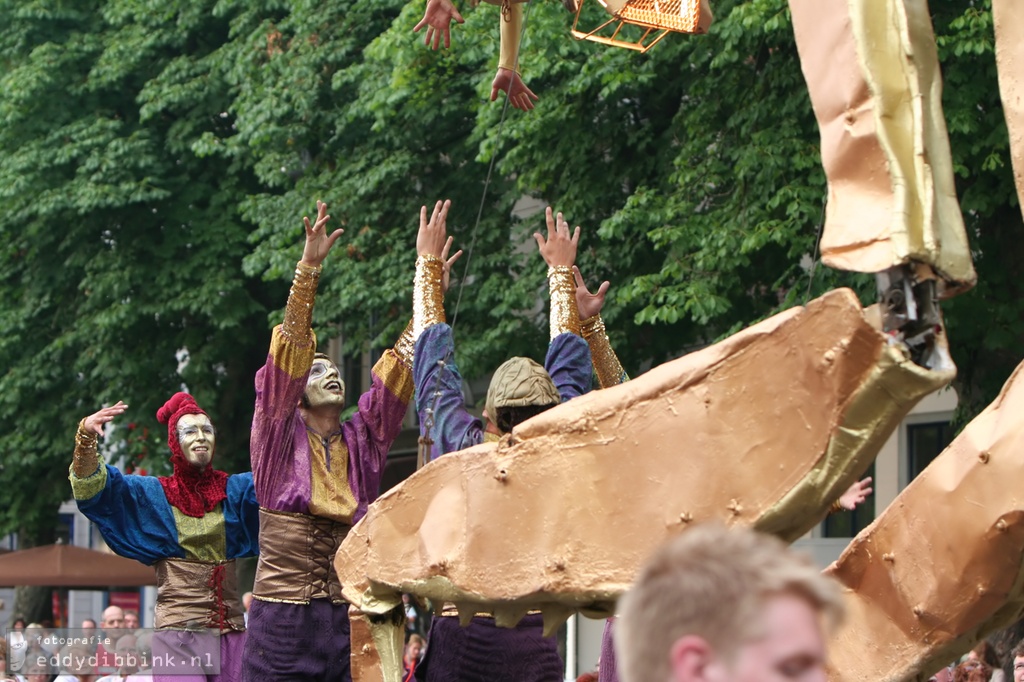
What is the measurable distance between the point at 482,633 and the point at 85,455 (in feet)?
7.54

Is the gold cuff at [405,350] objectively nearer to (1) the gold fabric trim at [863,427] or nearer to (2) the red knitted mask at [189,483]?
(2) the red knitted mask at [189,483]

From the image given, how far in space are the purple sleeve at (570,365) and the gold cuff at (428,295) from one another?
0.51 metres

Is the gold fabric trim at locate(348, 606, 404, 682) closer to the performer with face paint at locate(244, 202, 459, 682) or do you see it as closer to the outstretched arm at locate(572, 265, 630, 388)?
the performer with face paint at locate(244, 202, 459, 682)

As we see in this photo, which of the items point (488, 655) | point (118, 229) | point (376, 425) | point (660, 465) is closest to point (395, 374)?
point (376, 425)

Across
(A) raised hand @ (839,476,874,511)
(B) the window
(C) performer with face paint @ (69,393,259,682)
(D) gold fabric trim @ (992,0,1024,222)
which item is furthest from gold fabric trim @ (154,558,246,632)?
(B) the window

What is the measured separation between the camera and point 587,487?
118 inches

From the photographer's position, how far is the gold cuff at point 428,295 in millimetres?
4773

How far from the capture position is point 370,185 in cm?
1374

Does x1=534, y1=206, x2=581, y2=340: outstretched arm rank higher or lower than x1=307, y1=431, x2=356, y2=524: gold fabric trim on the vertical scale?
higher

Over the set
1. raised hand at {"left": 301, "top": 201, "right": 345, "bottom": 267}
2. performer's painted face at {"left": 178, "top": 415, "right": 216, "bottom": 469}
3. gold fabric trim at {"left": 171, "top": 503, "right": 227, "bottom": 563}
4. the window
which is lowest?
the window

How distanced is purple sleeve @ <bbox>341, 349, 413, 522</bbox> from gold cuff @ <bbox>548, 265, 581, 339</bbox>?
0.71m

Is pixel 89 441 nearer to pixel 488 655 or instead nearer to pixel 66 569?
pixel 488 655

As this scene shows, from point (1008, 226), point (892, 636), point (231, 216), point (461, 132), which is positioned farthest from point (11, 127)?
point (892, 636)

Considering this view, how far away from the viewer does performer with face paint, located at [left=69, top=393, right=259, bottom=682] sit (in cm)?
670
